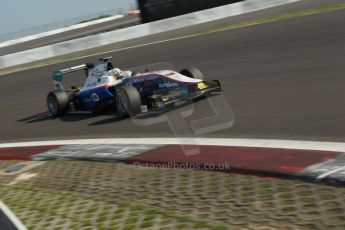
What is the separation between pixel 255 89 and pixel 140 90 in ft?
6.92

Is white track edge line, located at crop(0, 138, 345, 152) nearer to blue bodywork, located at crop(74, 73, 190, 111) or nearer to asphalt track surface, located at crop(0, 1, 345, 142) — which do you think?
asphalt track surface, located at crop(0, 1, 345, 142)

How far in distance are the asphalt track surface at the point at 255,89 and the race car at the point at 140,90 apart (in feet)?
0.76

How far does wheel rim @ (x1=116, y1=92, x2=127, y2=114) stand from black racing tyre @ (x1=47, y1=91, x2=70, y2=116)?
1904 millimetres

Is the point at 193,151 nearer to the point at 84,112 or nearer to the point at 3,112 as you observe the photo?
the point at 84,112

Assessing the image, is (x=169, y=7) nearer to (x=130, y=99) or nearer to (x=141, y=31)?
(x=141, y=31)

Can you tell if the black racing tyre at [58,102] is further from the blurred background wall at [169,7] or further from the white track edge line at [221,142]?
the blurred background wall at [169,7]

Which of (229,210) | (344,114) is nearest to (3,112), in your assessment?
(344,114)

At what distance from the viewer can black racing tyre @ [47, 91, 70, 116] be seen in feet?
35.8

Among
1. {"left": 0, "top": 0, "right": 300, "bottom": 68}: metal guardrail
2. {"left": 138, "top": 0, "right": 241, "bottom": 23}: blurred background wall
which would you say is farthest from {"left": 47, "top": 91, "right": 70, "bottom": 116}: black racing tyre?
{"left": 138, "top": 0, "right": 241, "bottom": 23}: blurred background wall

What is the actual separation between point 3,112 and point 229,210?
10.0 m

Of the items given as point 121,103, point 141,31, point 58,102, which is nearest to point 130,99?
point 121,103

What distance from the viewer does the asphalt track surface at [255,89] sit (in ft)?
23.8

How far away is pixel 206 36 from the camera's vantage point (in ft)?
63.0

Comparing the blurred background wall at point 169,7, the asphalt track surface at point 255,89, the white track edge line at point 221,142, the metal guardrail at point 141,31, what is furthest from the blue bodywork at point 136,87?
the blurred background wall at point 169,7
